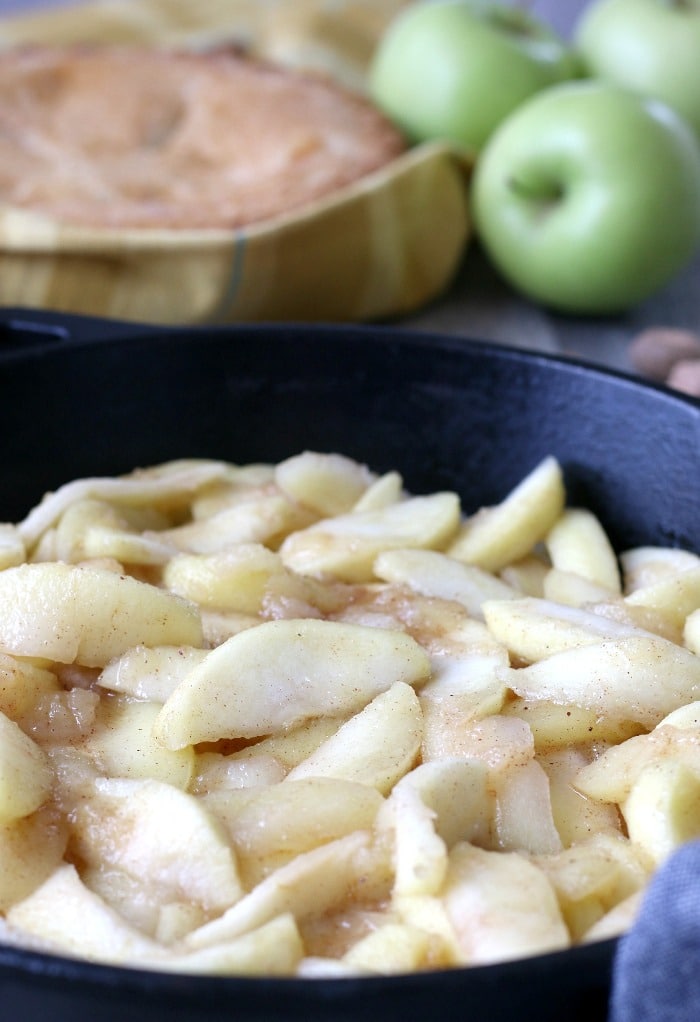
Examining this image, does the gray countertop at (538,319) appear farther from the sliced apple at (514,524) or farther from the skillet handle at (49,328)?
the skillet handle at (49,328)

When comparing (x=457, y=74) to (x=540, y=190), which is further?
(x=457, y=74)

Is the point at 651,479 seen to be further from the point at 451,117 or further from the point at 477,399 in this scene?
the point at 451,117

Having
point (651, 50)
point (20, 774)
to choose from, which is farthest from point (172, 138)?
point (20, 774)

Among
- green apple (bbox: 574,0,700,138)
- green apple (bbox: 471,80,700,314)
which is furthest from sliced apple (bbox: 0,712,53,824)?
green apple (bbox: 574,0,700,138)

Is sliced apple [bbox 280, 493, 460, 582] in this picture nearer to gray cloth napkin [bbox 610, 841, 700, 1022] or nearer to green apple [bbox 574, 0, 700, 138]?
gray cloth napkin [bbox 610, 841, 700, 1022]

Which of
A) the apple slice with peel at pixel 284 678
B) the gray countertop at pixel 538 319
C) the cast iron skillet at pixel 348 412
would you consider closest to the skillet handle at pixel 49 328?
the cast iron skillet at pixel 348 412

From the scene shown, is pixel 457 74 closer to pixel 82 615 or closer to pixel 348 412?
pixel 348 412
